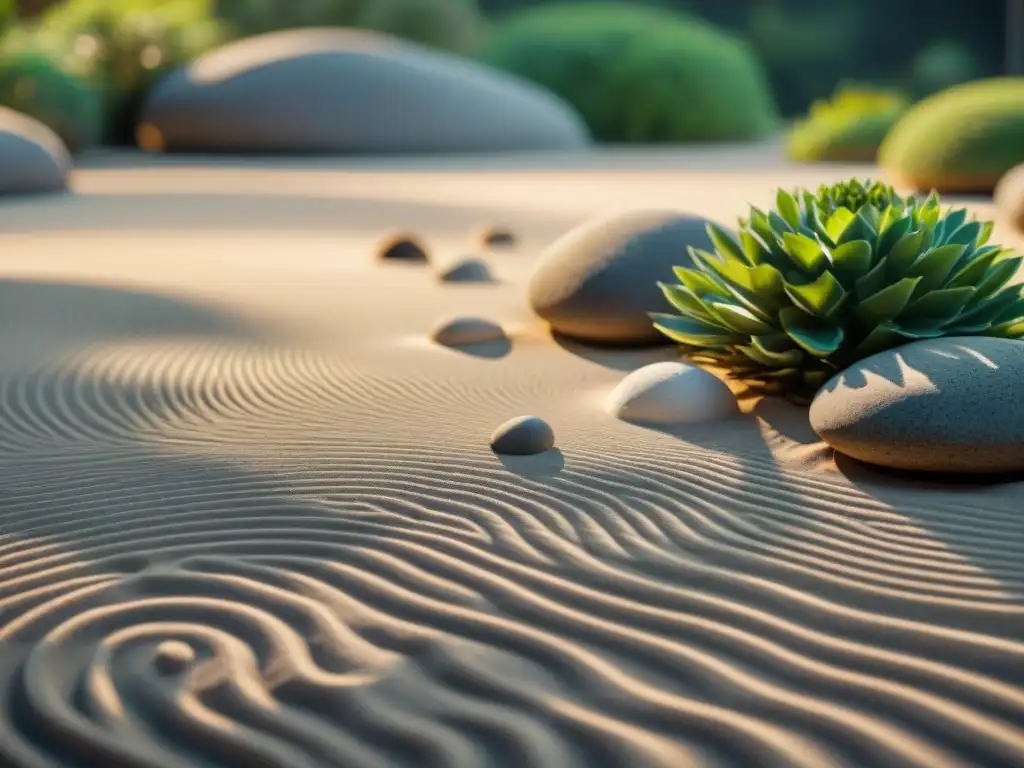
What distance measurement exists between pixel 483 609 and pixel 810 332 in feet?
4.35

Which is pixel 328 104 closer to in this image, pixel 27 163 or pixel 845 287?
pixel 27 163

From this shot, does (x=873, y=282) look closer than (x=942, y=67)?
Yes

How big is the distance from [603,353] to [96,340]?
163 cm

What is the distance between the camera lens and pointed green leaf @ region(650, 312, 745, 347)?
10.5 ft

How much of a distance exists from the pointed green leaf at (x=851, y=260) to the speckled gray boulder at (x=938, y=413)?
0.39 meters

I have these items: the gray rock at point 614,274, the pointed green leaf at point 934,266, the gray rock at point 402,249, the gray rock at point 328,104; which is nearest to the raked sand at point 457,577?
the gray rock at point 614,274

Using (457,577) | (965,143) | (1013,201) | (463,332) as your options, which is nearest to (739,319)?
(463,332)

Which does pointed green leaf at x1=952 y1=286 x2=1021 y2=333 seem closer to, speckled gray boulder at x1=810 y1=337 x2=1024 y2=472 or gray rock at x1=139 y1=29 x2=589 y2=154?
speckled gray boulder at x1=810 y1=337 x2=1024 y2=472

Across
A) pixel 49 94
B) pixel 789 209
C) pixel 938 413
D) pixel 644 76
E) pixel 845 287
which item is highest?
pixel 644 76

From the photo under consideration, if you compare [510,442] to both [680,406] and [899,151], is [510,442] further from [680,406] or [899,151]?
[899,151]

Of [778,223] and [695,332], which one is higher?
[778,223]

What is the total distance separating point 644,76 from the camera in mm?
16031

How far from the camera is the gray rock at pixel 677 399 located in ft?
9.78

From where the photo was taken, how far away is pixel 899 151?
8.63 meters
